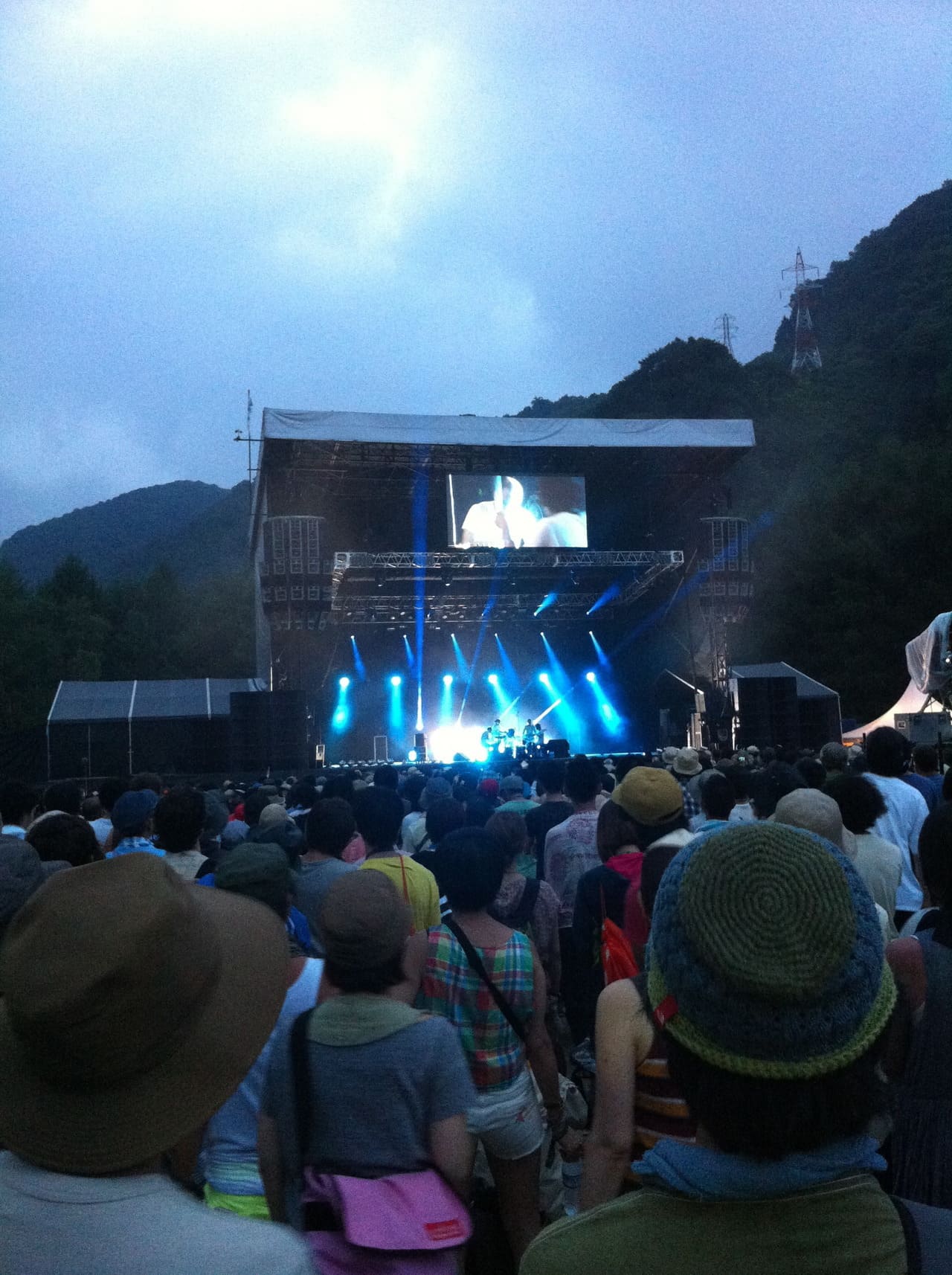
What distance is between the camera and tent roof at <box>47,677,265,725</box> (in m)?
19.9

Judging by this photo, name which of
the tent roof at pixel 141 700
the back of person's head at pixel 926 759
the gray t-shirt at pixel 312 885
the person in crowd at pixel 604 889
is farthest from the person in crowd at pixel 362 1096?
the tent roof at pixel 141 700

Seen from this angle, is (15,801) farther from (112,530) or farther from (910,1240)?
(112,530)

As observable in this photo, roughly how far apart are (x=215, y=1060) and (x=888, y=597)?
30363 millimetres

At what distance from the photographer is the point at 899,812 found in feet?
13.1

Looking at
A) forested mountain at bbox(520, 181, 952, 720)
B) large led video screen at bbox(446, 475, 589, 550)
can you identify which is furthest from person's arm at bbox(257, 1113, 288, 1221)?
forested mountain at bbox(520, 181, 952, 720)

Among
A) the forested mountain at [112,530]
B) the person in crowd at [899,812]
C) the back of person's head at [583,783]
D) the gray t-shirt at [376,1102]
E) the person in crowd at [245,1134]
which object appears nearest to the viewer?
the gray t-shirt at [376,1102]

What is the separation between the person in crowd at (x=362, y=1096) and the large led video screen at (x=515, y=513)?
57.4 feet

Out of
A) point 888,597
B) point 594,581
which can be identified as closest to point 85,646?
point 594,581

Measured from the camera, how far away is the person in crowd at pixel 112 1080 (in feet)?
3.04

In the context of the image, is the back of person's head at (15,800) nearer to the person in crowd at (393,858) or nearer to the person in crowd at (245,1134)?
the person in crowd at (393,858)

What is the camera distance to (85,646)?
1485 inches

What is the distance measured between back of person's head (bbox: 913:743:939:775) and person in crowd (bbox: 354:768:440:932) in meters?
2.84

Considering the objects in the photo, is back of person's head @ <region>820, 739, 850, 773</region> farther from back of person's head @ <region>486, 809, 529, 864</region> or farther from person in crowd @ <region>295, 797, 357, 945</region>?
person in crowd @ <region>295, 797, 357, 945</region>

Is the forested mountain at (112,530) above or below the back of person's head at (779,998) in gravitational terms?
above
